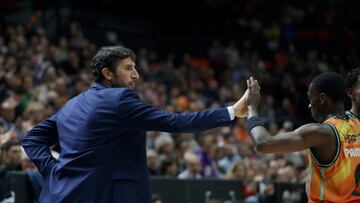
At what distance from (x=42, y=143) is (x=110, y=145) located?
67 cm

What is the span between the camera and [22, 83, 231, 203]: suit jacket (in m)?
4.45

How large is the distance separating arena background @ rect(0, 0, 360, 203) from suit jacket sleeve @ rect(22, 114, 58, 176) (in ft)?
9.53

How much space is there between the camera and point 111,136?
4.53m

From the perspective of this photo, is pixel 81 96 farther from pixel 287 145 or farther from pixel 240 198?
pixel 240 198

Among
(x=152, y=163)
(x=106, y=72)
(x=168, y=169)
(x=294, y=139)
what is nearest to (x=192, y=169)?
(x=168, y=169)

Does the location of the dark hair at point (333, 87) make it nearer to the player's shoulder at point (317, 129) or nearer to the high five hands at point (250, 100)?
the player's shoulder at point (317, 129)

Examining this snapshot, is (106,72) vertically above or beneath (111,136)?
above

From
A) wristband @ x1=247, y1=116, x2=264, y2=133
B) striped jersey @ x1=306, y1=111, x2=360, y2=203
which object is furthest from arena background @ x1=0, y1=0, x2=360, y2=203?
striped jersey @ x1=306, y1=111, x2=360, y2=203

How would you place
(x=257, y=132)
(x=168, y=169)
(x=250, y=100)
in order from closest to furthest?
(x=257, y=132) → (x=250, y=100) → (x=168, y=169)

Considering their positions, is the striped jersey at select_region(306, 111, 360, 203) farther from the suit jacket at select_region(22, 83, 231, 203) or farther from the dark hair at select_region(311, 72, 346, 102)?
the suit jacket at select_region(22, 83, 231, 203)

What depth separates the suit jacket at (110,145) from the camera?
4449mm

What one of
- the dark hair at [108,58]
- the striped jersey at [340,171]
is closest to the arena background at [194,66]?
the dark hair at [108,58]

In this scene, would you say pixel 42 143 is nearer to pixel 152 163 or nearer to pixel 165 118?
pixel 165 118

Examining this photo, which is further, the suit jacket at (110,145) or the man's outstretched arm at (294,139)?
the suit jacket at (110,145)
